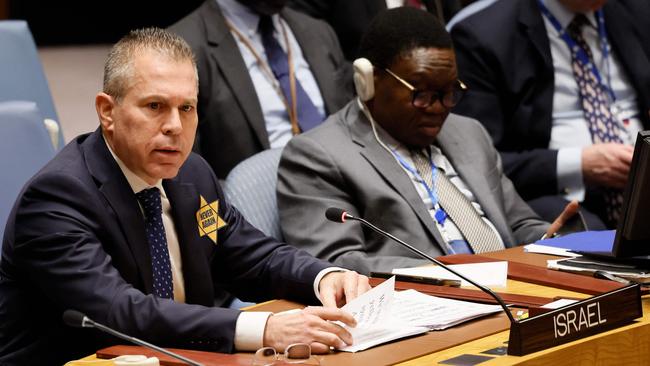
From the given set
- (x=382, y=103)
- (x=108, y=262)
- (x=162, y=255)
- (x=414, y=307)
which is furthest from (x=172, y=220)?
(x=382, y=103)

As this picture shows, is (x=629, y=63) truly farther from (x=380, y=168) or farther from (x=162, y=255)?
(x=162, y=255)

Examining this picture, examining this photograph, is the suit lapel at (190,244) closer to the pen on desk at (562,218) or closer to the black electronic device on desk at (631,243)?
the black electronic device on desk at (631,243)

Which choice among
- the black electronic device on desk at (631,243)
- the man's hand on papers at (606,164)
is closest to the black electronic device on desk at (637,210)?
the black electronic device on desk at (631,243)

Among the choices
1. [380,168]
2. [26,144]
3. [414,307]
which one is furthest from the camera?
[380,168]

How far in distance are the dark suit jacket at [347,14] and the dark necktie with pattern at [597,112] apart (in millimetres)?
829

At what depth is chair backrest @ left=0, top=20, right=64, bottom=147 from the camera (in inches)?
147

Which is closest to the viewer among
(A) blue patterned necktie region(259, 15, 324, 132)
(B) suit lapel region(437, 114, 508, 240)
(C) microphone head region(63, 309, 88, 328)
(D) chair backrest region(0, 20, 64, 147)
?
(C) microphone head region(63, 309, 88, 328)

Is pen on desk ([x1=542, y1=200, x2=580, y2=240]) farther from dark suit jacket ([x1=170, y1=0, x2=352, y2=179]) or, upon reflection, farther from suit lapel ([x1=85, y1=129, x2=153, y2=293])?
suit lapel ([x1=85, y1=129, x2=153, y2=293])

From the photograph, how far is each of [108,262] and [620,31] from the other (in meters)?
2.85

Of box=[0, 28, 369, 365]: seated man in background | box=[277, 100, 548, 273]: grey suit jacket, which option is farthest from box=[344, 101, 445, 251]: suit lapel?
box=[0, 28, 369, 365]: seated man in background

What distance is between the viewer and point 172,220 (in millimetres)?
2627

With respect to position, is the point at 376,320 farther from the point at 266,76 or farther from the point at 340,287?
the point at 266,76

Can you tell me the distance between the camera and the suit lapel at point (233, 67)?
4.04 metres

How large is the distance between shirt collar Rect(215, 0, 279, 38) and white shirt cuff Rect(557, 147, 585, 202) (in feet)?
4.12
